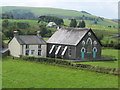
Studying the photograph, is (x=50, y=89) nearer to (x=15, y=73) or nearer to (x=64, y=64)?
(x=15, y=73)

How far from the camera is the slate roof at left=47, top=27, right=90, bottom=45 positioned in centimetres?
4816

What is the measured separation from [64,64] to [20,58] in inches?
424

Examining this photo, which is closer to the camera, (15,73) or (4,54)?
(15,73)

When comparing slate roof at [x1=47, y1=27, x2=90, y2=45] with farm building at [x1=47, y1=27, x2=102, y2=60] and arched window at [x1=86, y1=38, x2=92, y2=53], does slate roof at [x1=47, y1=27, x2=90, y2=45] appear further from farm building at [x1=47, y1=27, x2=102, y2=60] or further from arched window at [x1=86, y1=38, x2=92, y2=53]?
arched window at [x1=86, y1=38, x2=92, y2=53]

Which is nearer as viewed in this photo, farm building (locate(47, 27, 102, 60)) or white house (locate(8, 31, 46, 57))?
farm building (locate(47, 27, 102, 60))

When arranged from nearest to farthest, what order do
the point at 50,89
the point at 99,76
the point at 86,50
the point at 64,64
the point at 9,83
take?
the point at 50,89 < the point at 9,83 < the point at 99,76 < the point at 64,64 < the point at 86,50

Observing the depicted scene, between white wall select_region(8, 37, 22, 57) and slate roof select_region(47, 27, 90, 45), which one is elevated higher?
slate roof select_region(47, 27, 90, 45)

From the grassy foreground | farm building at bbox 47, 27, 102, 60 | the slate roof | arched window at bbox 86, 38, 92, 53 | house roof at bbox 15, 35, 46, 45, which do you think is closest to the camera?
the grassy foreground

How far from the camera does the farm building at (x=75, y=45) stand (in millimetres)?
47875

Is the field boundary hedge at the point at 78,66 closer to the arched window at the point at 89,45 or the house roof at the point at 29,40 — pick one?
the house roof at the point at 29,40

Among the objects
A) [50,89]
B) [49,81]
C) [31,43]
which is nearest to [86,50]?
[31,43]

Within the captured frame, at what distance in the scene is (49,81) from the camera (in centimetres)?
2597

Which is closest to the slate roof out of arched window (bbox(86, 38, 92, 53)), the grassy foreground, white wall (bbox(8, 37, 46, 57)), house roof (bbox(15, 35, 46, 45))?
arched window (bbox(86, 38, 92, 53))

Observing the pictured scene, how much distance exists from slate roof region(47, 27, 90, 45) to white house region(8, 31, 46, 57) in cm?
283
